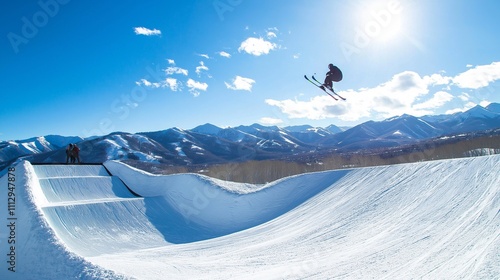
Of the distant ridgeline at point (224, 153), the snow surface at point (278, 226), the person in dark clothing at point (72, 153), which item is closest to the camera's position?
the snow surface at point (278, 226)

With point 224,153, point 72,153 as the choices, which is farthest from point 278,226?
point 224,153

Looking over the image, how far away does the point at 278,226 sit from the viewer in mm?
11023

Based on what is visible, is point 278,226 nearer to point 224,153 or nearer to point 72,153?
point 72,153

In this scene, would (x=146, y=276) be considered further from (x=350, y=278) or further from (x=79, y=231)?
(x=79, y=231)

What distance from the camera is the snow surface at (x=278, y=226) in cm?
503

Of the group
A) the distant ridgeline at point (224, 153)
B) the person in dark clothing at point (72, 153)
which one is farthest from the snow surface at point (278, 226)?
the distant ridgeline at point (224, 153)

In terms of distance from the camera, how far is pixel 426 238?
5.53m

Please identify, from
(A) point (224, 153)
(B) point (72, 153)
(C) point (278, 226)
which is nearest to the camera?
(C) point (278, 226)

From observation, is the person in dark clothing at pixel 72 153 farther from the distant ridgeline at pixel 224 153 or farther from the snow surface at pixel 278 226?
the distant ridgeline at pixel 224 153

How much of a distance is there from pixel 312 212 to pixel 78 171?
14.5 metres

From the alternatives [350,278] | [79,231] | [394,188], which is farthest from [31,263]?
[394,188]

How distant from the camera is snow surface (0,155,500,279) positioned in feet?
16.5

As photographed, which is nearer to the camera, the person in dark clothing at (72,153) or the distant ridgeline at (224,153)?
the person in dark clothing at (72,153)

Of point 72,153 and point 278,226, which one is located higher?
point 72,153
